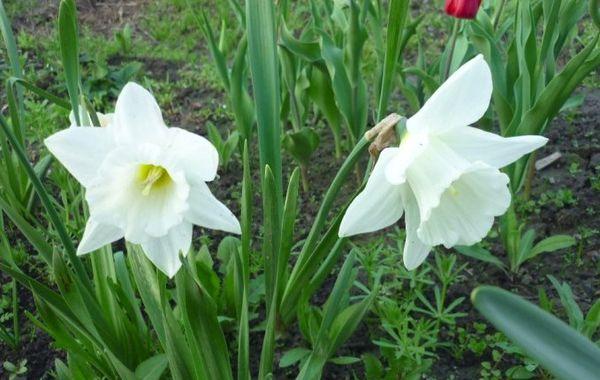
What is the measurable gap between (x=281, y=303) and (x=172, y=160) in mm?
821

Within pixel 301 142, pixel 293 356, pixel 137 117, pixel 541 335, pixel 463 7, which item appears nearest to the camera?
pixel 541 335

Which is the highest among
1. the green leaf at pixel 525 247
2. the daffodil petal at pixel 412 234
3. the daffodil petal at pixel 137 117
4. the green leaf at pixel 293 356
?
the daffodil petal at pixel 137 117

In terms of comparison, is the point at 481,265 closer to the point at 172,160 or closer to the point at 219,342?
the point at 219,342

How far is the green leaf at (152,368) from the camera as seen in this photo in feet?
5.15

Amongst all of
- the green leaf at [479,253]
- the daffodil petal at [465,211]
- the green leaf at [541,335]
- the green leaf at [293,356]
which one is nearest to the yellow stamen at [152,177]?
the daffodil petal at [465,211]

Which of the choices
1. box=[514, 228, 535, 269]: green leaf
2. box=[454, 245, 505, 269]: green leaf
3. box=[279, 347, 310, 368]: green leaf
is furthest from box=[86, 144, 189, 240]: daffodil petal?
box=[514, 228, 535, 269]: green leaf

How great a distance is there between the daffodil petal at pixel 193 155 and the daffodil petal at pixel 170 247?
10 cm

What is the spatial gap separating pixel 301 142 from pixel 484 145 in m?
1.28

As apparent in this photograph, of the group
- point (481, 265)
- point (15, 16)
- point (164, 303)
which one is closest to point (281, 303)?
point (164, 303)

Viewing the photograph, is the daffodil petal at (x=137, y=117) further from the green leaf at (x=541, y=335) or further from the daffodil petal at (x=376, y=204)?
the green leaf at (x=541, y=335)

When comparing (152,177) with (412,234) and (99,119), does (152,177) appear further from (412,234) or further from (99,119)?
(412,234)

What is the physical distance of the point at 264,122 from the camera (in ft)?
5.17

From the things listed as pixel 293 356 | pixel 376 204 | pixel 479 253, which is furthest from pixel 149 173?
pixel 479 253

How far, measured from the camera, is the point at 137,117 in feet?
3.46
